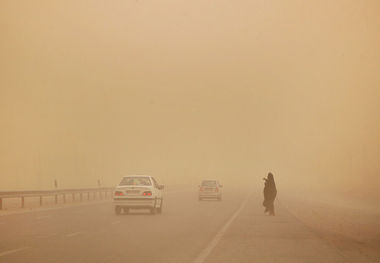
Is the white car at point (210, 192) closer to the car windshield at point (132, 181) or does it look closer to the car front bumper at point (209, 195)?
the car front bumper at point (209, 195)

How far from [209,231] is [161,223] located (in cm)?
394

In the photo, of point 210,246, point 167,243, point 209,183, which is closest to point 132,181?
point 167,243

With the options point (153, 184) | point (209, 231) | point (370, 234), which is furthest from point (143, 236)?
point (153, 184)

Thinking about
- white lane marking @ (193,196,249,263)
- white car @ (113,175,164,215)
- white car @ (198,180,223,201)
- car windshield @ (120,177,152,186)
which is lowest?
white lane marking @ (193,196,249,263)

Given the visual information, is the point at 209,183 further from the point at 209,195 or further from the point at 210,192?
the point at 209,195

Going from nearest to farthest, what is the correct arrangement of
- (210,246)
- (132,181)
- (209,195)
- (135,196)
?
(210,246)
(135,196)
(132,181)
(209,195)

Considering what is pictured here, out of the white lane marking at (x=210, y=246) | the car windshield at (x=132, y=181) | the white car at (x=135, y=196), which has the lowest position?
the white lane marking at (x=210, y=246)

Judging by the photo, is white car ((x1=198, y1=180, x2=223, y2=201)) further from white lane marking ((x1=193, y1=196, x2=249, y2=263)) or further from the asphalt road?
white lane marking ((x1=193, y1=196, x2=249, y2=263))

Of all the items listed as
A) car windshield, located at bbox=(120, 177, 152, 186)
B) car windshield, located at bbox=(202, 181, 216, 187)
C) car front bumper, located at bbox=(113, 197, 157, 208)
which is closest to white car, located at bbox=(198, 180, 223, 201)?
car windshield, located at bbox=(202, 181, 216, 187)

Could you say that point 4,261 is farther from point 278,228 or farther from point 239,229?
point 278,228

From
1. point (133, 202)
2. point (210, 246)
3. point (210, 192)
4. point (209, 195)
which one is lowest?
point (210, 246)

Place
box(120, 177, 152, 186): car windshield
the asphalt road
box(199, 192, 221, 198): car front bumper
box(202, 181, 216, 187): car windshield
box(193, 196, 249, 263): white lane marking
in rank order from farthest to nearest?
box(202, 181, 216, 187): car windshield, box(199, 192, 221, 198): car front bumper, box(120, 177, 152, 186): car windshield, the asphalt road, box(193, 196, 249, 263): white lane marking

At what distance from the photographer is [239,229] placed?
854 inches

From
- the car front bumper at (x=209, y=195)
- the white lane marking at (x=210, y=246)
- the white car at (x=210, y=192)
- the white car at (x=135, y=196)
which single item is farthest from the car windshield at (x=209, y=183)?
the white lane marking at (x=210, y=246)
